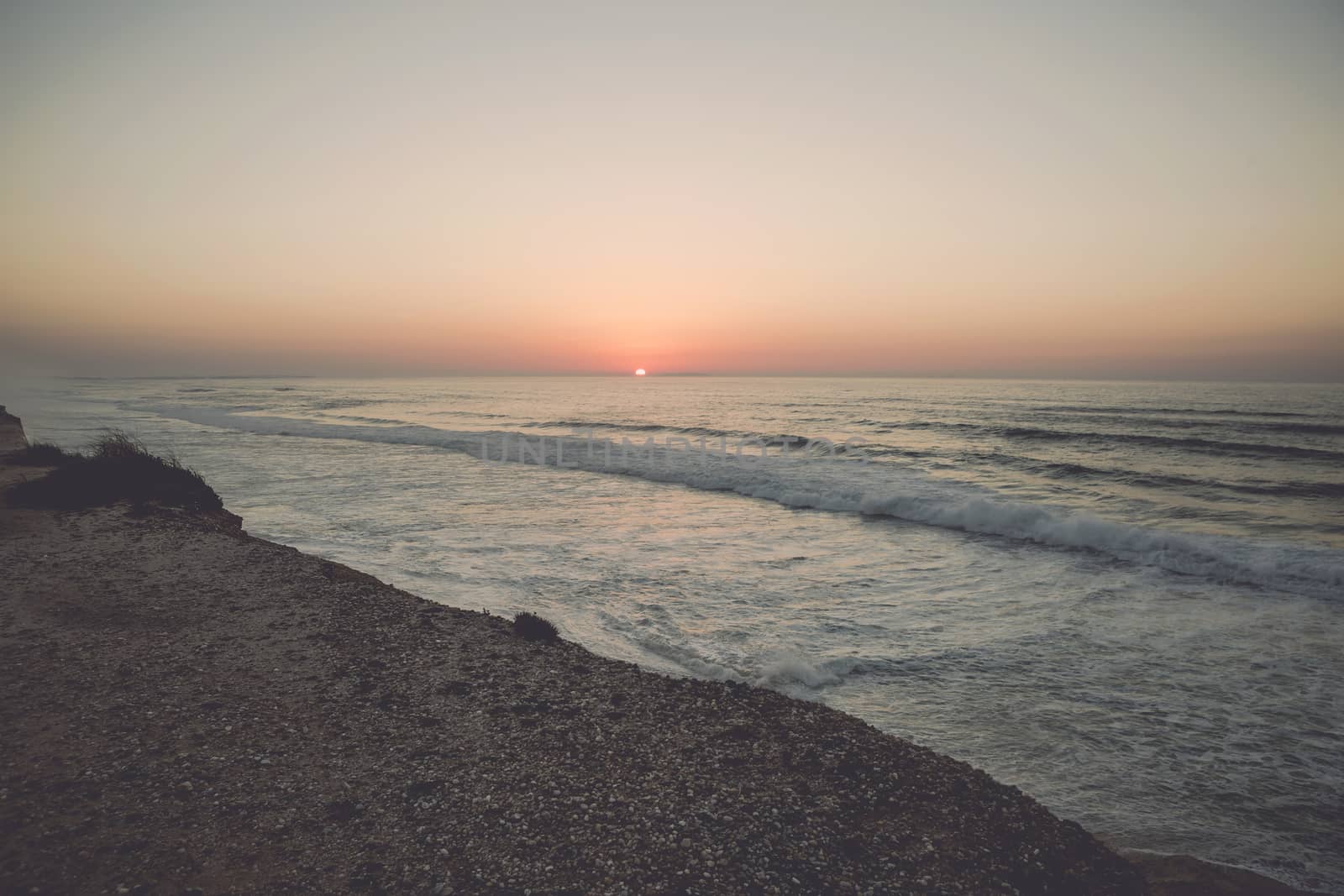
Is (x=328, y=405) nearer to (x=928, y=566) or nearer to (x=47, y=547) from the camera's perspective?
(x=47, y=547)

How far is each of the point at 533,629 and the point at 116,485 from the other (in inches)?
519

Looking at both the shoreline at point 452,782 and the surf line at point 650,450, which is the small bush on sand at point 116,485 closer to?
the shoreline at point 452,782

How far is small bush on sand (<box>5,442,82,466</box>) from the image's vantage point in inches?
722

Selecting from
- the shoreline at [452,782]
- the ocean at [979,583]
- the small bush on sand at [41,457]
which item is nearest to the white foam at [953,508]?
the ocean at [979,583]

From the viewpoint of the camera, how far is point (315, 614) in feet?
26.5

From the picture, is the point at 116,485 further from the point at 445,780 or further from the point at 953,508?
the point at 953,508

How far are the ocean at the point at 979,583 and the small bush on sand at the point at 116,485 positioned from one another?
1.64m

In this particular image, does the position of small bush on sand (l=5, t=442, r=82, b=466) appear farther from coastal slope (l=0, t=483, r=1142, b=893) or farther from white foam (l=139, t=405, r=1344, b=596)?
white foam (l=139, t=405, r=1344, b=596)

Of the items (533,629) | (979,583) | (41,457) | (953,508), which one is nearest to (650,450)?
(953,508)

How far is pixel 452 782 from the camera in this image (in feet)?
15.6

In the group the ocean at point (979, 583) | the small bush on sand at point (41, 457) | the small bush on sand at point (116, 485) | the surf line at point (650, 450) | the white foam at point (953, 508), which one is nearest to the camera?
the ocean at point (979, 583)

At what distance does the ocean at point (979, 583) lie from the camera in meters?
5.95

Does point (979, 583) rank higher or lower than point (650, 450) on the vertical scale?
lower

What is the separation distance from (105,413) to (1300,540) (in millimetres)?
76195
